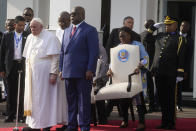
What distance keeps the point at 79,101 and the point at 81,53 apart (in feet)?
2.60

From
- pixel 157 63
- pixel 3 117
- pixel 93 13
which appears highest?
pixel 93 13

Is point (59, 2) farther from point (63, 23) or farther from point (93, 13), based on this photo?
point (63, 23)

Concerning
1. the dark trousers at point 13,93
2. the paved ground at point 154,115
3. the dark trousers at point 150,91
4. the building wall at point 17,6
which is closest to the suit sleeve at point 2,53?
the dark trousers at point 13,93

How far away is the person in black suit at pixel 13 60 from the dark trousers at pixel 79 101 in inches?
86.1

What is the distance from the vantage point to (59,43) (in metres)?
10.6

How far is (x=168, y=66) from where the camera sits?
11164 millimetres

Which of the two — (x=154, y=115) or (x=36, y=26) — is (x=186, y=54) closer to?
(x=154, y=115)

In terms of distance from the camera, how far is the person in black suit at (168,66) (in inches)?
440

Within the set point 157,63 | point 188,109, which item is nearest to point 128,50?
point 157,63

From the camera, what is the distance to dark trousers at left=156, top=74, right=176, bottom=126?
11.2 metres

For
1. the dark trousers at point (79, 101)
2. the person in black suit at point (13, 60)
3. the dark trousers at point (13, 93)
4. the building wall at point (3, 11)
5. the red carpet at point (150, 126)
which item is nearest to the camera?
the dark trousers at point (79, 101)

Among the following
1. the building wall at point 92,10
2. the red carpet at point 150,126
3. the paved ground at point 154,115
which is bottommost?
the red carpet at point 150,126

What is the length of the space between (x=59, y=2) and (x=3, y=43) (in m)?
4.00

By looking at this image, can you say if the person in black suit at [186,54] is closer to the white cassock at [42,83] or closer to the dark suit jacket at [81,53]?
the dark suit jacket at [81,53]
